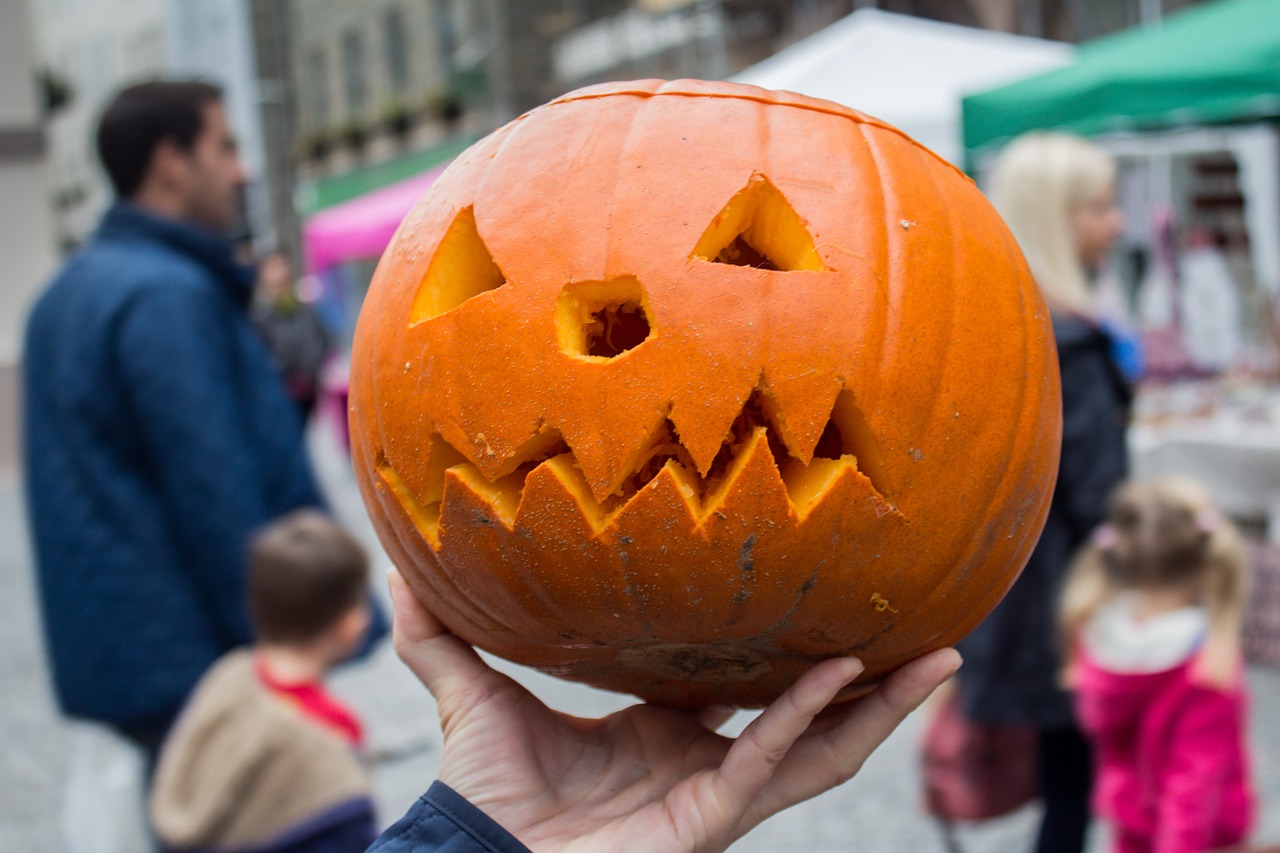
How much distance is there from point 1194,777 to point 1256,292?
799 centimetres

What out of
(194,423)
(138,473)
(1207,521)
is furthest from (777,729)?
(1207,521)

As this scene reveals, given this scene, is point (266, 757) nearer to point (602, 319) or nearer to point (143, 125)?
point (143, 125)

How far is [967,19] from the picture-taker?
15383 mm

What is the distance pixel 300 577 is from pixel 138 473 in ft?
1.53

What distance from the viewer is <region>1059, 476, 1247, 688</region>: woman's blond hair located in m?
3.44

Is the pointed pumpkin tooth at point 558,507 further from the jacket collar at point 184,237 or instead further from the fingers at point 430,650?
the jacket collar at point 184,237

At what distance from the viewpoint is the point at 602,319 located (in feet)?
4.02

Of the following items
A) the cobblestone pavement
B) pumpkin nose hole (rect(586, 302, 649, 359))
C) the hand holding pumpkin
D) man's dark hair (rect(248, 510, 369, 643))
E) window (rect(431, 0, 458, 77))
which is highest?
pumpkin nose hole (rect(586, 302, 649, 359))

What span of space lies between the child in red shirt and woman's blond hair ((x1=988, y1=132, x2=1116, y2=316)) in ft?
6.63

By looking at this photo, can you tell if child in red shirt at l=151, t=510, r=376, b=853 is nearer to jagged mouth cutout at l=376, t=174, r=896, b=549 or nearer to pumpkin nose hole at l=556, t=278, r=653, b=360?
jagged mouth cutout at l=376, t=174, r=896, b=549

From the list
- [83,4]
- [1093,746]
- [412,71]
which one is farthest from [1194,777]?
[83,4]

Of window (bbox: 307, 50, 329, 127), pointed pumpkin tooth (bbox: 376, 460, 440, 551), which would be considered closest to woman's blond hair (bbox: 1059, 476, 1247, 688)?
pointed pumpkin tooth (bbox: 376, 460, 440, 551)

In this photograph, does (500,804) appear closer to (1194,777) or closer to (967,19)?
(1194,777)

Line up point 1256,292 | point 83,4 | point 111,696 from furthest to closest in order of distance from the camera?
1. point 83,4
2. point 1256,292
3. point 111,696
